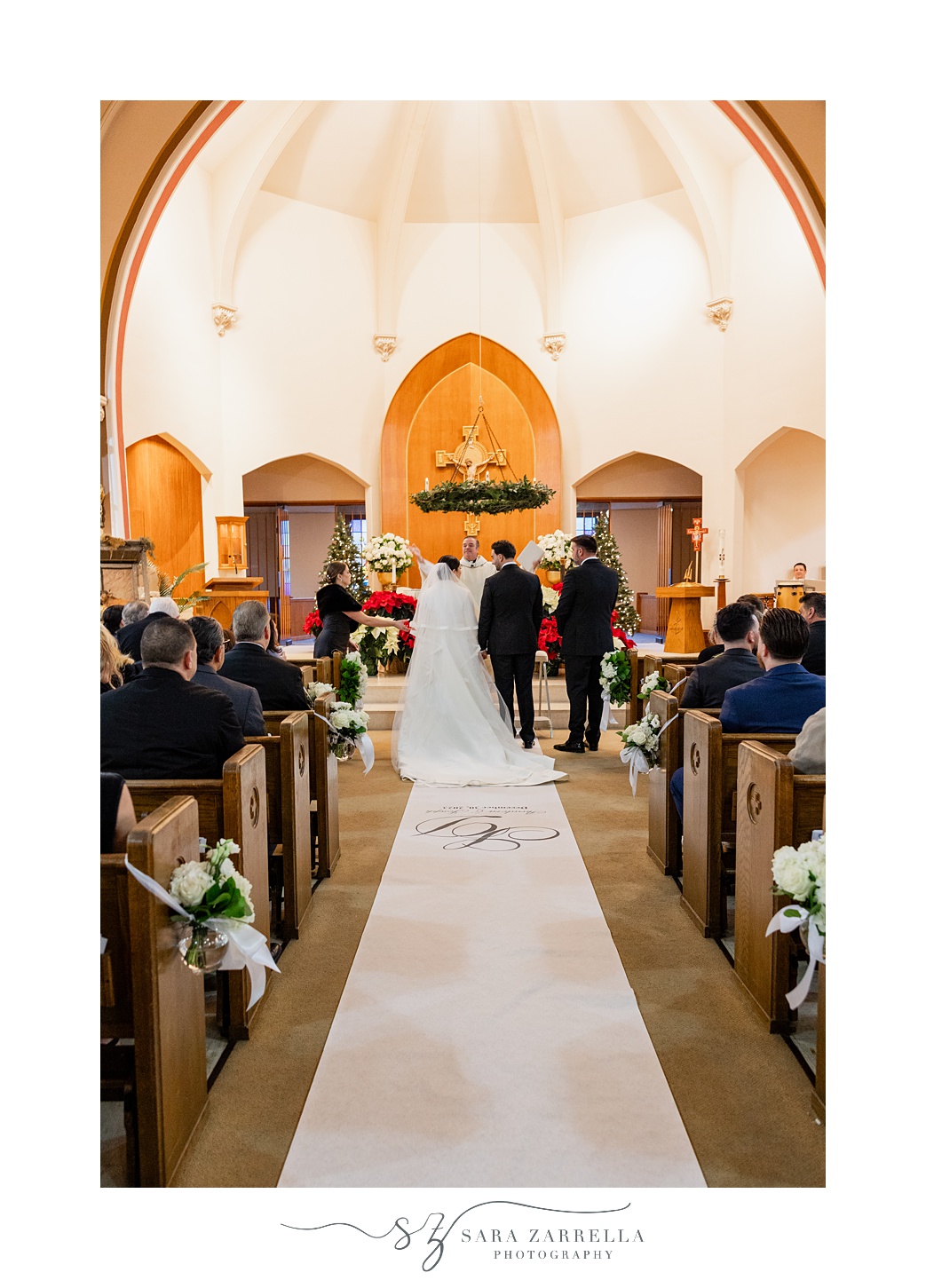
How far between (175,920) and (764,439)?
11614mm

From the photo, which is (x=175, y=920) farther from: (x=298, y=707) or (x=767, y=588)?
(x=767, y=588)

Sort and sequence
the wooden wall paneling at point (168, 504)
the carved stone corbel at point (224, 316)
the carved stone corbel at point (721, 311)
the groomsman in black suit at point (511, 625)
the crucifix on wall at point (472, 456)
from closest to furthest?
the groomsman in black suit at point (511, 625) → the wooden wall paneling at point (168, 504) → the carved stone corbel at point (721, 311) → the carved stone corbel at point (224, 316) → the crucifix on wall at point (472, 456)

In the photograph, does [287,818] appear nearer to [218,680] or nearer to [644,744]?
[218,680]

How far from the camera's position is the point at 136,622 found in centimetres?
455

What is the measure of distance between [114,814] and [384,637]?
6.28 m

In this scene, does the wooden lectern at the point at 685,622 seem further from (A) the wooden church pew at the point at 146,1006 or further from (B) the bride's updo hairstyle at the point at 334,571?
(A) the wooden church pew at the point at 146,1006

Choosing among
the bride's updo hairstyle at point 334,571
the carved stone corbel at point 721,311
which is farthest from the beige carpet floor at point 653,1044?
the carved stone corbel at point 721,311

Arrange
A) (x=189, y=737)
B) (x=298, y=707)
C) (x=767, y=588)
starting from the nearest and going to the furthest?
(x=189, y=737)
(x=298, y=707)
(x=767, y=588)

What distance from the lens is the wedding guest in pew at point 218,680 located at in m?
3.50

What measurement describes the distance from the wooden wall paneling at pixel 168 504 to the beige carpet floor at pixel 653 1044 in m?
8.95

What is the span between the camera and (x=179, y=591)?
12430 millimetres
